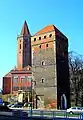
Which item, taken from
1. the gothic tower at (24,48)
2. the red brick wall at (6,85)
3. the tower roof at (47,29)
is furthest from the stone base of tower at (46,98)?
the gothic tower at (24,48)

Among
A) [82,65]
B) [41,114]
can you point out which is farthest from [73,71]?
[41,114]

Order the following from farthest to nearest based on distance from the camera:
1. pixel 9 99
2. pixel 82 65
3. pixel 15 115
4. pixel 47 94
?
pixel 9 99, pixel 82 65, pixel 47 94, pixel 15 115

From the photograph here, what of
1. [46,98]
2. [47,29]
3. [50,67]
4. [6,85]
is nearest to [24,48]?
[6,85]

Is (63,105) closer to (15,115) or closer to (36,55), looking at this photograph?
(36,55)

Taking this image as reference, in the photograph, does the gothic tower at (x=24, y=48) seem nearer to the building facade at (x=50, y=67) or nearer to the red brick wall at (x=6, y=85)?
the red brick wall at (x=6, y=85)

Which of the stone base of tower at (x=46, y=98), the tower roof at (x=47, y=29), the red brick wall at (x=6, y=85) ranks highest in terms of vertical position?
the tower roof at (x=47, y=29)

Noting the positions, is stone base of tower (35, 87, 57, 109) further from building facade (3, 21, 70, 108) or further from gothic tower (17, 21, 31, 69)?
gothic tower (17, 21, 31, 69)

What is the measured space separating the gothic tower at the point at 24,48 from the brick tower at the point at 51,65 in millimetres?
58076

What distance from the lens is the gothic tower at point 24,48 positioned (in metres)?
126

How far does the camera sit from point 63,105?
63.3m

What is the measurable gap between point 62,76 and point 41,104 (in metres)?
8.13

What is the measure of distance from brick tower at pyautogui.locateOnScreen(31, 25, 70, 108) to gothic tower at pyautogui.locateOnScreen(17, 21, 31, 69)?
191 feet

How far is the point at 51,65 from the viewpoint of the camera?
62.3 metres

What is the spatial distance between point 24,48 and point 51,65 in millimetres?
67422
